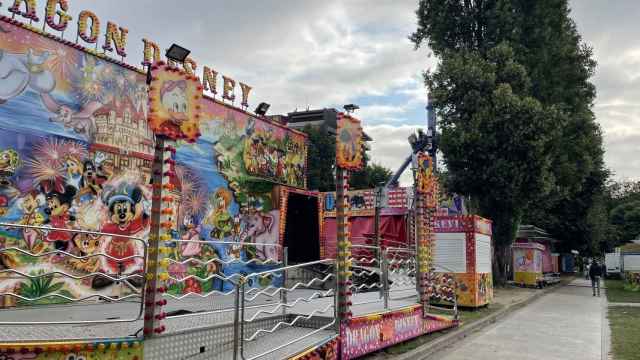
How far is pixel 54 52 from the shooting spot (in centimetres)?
1066

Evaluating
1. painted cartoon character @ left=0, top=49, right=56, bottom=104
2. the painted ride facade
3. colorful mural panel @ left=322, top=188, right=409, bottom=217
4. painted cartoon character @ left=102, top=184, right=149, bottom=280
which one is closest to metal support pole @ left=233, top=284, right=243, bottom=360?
the painted ride facade

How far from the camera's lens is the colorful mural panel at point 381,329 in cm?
766

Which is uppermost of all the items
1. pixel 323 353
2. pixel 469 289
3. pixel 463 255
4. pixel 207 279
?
pixel 463 255

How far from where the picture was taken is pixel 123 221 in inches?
474

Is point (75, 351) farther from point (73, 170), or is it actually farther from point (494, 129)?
point (494, 129)

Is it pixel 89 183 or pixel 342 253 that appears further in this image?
pixel 89 183

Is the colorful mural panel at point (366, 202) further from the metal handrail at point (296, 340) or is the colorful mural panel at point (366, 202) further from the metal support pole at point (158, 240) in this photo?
the metal support pole at point (158, 240)

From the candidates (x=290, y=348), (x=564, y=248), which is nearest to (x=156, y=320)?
(x=290, y=348)

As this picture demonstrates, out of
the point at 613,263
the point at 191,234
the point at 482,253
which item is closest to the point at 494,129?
the point at 482,253

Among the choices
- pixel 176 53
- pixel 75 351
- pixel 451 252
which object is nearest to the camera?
pixel 75 351

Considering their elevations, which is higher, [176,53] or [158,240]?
→ [176,53]

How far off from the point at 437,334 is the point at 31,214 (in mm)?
8544

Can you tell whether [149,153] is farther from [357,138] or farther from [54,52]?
[357,138]

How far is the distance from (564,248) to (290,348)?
41.5 meters
